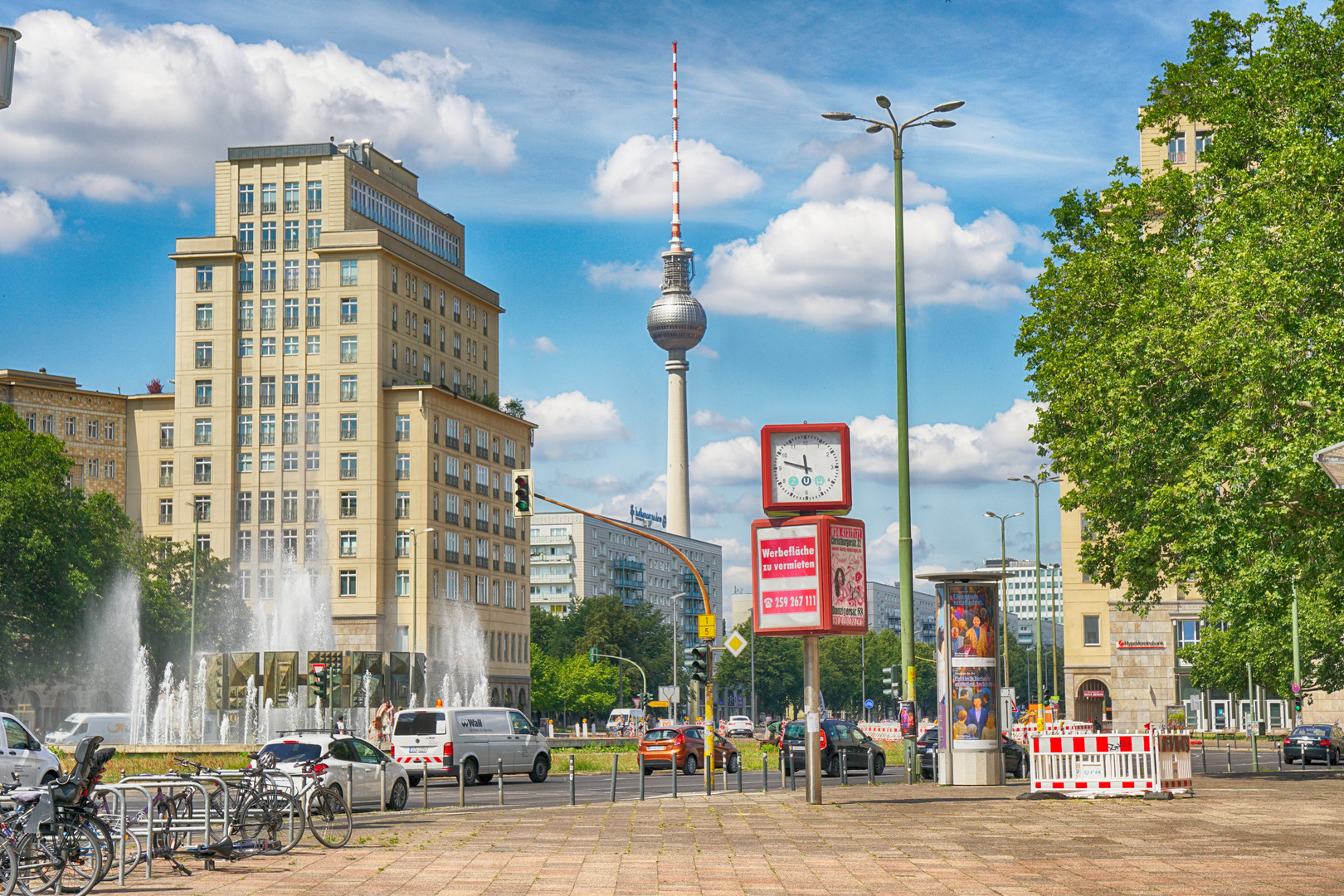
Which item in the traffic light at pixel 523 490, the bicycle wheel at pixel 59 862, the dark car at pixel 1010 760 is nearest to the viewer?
the bicycle wheel at pixel 59 862

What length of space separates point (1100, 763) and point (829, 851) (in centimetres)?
1023

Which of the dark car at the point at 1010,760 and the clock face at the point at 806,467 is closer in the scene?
the clock face at the point at 806,467

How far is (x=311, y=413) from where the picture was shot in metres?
97.7

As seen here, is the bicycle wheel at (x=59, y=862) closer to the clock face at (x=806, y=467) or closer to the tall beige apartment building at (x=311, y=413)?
the clock face at (x=806, y=467)

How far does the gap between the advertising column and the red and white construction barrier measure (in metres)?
2.68

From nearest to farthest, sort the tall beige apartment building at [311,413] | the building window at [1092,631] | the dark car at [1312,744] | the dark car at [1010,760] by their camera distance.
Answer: the dark car at [1010,760]
the dark car at [1312,744]
the building window at [1092,631]
the tall beige apartment building at [311,413]

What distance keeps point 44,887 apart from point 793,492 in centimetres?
1393

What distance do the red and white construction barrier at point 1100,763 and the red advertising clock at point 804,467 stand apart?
5.19 meters

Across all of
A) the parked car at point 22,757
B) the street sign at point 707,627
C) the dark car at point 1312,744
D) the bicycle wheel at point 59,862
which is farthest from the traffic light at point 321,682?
the bicycle wheel at point 59,862

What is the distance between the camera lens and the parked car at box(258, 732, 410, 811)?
25.0 metres

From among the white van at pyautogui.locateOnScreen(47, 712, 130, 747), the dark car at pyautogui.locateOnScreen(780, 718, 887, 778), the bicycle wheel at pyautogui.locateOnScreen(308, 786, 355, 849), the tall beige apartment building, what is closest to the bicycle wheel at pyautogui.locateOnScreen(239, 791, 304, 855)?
the bicycle wheel at pyautogui.locateOnScreen(308, 786, 355, 849)

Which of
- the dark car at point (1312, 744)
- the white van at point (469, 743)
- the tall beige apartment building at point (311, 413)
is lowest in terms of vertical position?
the dark car at point (1312, 744)

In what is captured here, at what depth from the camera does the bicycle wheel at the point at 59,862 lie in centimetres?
1241

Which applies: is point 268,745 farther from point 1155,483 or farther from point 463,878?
point 1155,483
